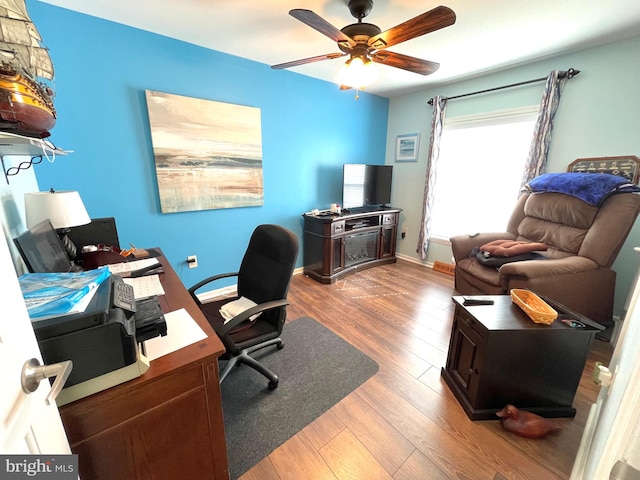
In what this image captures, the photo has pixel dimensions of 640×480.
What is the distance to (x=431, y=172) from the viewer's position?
3465mm

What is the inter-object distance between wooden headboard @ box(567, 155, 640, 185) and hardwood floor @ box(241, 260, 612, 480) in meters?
1.50

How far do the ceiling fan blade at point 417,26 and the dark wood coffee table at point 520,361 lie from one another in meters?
1.57

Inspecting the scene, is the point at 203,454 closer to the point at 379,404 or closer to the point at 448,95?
the point at 379,404

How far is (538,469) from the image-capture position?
1193mm

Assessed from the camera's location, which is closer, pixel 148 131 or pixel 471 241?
pixel 148 131

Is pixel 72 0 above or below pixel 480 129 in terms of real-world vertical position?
above

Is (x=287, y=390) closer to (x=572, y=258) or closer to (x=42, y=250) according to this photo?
(x=42, y=250)

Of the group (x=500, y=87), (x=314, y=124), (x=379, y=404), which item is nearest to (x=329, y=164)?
(x=314, y=124)

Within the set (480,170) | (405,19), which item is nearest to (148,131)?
(405,19)

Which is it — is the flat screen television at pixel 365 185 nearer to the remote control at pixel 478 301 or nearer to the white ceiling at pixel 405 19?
the white ceiling at pixel 405 19

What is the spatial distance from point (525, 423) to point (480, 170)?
2.83 m

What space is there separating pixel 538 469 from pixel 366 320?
1389 millimetres

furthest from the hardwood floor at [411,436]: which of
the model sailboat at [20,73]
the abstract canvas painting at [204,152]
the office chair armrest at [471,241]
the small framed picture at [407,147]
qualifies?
the small framed picture at [407,147]

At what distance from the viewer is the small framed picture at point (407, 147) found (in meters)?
3.74
